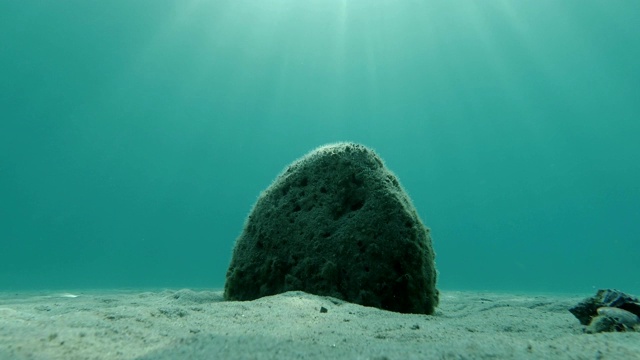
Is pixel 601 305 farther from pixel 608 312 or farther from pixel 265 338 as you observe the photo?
pixel 265 338

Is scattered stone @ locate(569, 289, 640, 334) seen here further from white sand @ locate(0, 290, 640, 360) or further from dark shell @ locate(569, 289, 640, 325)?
white sand @ locate(0, 290, 640, 360)

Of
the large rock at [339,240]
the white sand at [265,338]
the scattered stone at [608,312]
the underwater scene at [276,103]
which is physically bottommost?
the white sand at [265,338]

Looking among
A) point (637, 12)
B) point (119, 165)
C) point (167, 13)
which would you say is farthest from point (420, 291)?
point (119, 165)

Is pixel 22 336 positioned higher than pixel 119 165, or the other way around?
pixel 119 165

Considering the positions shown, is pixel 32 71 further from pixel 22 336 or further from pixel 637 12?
pixel 637 12

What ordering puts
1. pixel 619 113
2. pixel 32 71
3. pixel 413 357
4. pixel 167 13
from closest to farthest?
1. pixel 413 357
2. pixel 167 13
3. pixel 32 71
4. pixel 619 113

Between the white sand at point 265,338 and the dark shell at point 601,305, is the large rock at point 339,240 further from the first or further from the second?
the dark shell at point 601,305

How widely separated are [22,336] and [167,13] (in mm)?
76310

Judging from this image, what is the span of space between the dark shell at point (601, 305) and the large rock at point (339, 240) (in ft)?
6.13

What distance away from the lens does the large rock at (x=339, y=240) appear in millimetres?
4934

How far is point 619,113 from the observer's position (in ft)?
278

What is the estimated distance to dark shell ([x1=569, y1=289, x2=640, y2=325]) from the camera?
3.41 metres

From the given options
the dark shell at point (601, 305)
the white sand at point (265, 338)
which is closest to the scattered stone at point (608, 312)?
the dark shell at point (601, 305)

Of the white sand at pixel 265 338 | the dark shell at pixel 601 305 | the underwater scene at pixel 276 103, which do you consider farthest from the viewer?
the underwater scene at pixel 276 103
